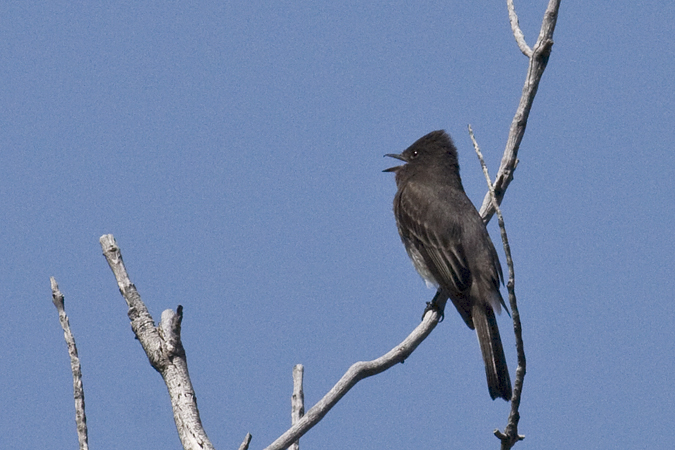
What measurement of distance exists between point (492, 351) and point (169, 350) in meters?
3.18

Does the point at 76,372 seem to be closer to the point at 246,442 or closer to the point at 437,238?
the point at 246,442

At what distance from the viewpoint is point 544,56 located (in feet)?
22.5

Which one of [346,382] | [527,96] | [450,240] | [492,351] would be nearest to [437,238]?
[450,240]

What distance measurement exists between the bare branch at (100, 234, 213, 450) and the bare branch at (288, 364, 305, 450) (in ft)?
2.01

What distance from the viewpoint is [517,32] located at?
7.10 meters

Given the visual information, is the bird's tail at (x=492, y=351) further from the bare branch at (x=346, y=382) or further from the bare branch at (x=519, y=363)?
the bare branch at (x=519, y=363)

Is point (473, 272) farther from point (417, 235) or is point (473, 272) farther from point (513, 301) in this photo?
point (513, 301)

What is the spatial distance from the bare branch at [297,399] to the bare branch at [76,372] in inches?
50.9

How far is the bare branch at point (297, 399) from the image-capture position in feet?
17.7

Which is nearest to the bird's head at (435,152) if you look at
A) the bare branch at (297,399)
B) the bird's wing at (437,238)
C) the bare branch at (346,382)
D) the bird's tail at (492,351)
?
the bird's wing at (437,238)

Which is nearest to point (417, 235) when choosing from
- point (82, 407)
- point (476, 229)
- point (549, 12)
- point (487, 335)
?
point (476, 229)

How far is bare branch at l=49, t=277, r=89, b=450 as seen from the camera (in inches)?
181

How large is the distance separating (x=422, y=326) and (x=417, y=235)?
101 inches

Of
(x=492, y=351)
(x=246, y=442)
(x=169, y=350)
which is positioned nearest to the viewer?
(x=246, y=442)
